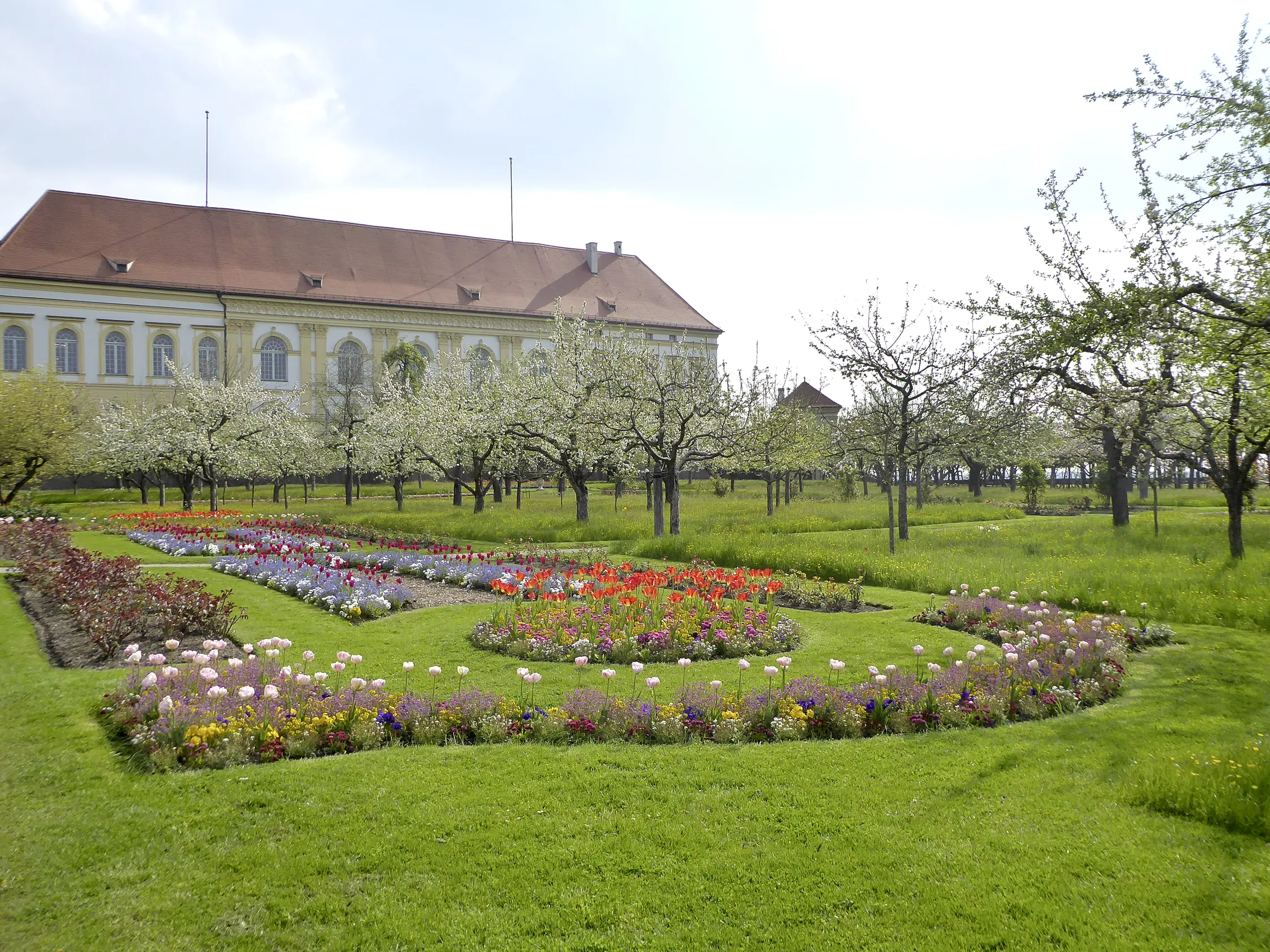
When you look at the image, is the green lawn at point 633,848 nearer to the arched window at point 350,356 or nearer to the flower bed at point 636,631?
the flower bed at point 636,631

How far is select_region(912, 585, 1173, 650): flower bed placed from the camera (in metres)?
8.86

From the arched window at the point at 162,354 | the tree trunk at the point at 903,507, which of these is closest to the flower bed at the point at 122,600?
the tree trunk at the point at 903,507

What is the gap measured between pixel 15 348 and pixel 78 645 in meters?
56.7

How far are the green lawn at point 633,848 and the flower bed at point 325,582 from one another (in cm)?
471

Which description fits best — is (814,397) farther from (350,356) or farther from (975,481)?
(350,356)

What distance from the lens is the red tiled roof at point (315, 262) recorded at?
174 ft

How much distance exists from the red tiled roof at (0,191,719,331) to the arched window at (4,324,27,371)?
3.89 meters

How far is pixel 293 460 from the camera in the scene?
40.8 m

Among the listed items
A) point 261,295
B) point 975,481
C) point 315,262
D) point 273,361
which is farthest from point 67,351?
point 975,481

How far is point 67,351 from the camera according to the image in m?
52.8

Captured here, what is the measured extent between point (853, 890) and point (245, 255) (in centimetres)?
6684

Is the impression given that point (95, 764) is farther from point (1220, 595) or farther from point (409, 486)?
point (409, 486)

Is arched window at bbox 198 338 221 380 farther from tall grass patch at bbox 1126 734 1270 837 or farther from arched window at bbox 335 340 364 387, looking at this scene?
tall grass patch at bbox 1126 734 1270 837

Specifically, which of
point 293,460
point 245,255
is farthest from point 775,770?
point 245,255
